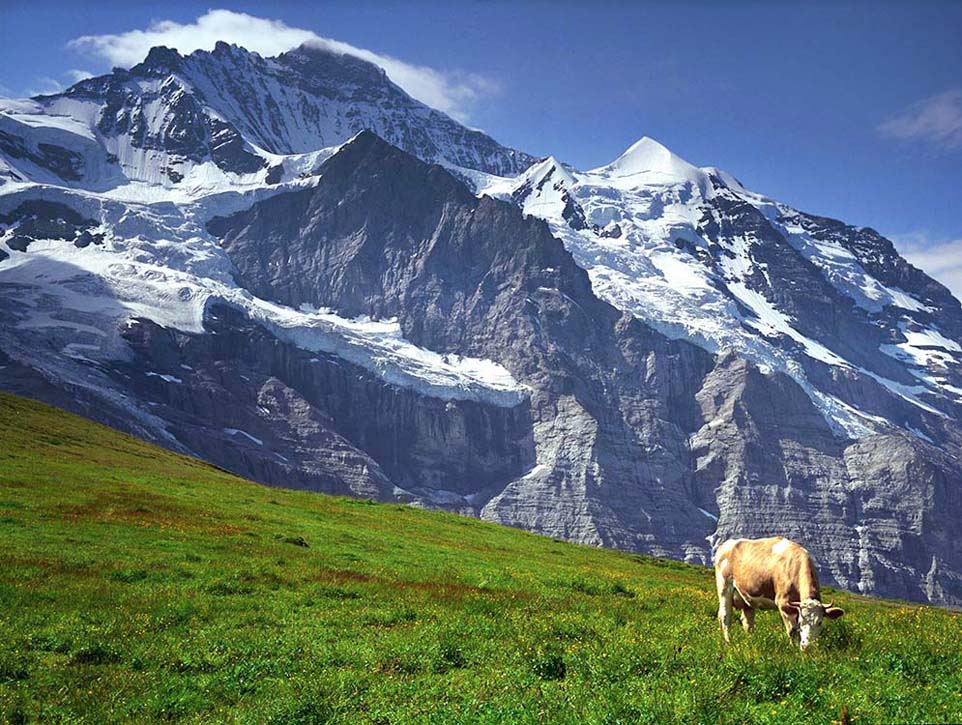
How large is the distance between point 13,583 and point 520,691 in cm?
1625

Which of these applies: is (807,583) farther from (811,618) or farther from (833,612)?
(833,612)

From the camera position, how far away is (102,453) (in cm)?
7781

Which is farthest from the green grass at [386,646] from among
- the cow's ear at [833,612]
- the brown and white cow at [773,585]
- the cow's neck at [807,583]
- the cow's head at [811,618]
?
the cow's neck at [807,583]

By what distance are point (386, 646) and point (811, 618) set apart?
9.32 meters

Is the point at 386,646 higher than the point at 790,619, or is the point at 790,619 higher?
the point at 790,619

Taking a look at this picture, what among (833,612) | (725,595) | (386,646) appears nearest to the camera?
(833,612)

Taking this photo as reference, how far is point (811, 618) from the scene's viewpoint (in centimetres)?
1645

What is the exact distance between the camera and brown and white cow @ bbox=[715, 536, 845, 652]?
16.5 metres

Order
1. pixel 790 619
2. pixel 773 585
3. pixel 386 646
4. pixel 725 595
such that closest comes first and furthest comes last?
pixel 790 619
pixel 773 585
pixel 386 646
pixel 725 595

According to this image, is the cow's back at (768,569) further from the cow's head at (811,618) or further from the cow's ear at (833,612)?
the cow's ear at (833,612)

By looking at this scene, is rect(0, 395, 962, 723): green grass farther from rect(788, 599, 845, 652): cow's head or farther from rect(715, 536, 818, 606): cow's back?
rect(715, 536, 818, 606): cow's back

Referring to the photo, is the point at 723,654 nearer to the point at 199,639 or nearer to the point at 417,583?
the point at 199,639

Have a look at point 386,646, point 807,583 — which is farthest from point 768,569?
point 386,646

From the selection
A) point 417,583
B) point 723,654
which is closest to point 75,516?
point 417,583
